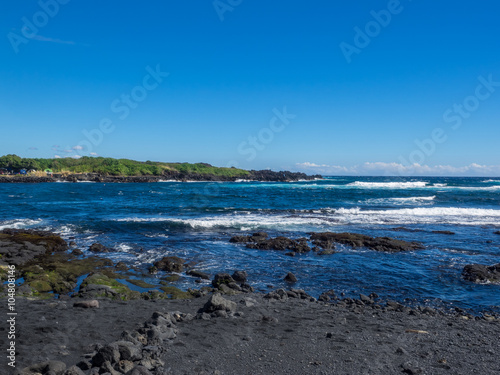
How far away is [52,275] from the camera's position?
11539 mm

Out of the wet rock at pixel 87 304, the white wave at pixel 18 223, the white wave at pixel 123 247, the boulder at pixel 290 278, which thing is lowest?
the white wave at pixel 123 247

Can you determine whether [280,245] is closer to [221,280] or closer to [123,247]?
[221,280]

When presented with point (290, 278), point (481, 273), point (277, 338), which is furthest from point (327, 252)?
point (277, 338)

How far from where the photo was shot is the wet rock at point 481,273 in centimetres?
1198

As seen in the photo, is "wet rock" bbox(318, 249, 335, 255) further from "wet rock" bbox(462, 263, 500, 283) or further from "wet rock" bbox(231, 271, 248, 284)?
"wet rock" bbox(231, 271, 248, 284)

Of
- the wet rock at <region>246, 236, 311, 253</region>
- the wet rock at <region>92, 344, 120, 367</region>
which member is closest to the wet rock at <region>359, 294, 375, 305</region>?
the wet rock at <region>246, 236, 311, 253</region>

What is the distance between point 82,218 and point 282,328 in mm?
24070

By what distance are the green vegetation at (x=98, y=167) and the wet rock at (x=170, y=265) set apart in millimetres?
107144

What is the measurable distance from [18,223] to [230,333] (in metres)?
23.7

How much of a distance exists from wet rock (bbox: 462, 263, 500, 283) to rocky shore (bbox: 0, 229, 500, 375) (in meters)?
3.63

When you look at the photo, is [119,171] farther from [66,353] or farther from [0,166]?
[66,353]

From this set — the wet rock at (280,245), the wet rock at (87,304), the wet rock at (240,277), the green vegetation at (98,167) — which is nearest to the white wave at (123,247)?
the wet rock at (280,245)

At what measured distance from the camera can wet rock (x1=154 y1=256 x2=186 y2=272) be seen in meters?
13.2

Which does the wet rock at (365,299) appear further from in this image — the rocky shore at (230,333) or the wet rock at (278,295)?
the wet rock at (278,295)
